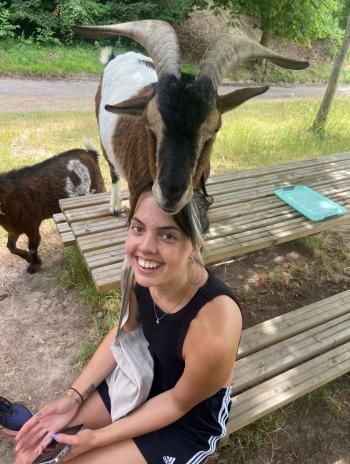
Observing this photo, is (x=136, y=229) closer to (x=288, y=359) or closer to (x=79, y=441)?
(x=79, y=441)

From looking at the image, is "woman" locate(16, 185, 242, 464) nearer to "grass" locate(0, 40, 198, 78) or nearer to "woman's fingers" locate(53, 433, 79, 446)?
"woman's fingers" locate(53, 433, 79, 446)

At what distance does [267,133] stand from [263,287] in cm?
515

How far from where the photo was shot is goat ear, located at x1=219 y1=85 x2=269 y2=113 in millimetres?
2344

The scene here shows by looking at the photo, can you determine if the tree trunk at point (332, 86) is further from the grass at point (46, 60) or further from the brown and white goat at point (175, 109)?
the grass at point (46, 60)

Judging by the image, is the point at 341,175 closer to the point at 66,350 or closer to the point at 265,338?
the point at 265,338

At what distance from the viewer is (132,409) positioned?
1.79 meters

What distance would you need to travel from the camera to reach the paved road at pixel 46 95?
9764mm

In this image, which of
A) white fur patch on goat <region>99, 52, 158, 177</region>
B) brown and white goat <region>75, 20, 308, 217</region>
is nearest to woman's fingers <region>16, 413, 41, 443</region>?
brown and white goat <region>75, 20, 308, 217</region>

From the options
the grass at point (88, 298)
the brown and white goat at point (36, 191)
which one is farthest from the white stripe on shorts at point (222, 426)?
the brown and white goat at point (36, 191)

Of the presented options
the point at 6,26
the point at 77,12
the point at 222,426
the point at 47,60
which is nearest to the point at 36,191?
the point at 222,426

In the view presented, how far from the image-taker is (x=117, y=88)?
11.9 feet

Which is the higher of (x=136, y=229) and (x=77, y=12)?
(x=77, y=12)

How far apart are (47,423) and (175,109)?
62.8 inches

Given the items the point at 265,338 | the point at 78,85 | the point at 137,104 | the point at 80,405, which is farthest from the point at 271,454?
the point at 78,85
